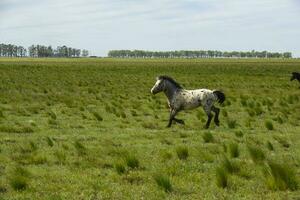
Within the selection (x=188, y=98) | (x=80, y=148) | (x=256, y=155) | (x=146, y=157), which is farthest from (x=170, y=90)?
(x=256, y=155)

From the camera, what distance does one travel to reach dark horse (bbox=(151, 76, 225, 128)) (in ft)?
57.3

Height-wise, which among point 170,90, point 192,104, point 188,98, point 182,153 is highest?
point 170,90

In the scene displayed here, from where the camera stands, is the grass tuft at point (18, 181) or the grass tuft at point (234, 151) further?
the grass tuft at point (234, 151)

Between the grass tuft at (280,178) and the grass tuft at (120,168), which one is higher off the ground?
the grass tuft at (280,178)

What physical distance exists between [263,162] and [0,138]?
7.67 m

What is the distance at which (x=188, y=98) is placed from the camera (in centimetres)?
1766

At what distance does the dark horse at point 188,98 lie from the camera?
57.3 ft

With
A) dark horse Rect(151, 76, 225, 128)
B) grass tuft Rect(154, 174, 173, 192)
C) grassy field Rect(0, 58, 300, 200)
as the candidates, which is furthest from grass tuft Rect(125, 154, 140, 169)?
dark horse Rect(151, 76, 225, 128)

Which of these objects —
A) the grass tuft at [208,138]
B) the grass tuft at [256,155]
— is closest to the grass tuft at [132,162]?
the grass tuft at [256,155]

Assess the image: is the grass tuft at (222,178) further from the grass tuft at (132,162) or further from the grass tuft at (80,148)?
the grass tuft at (80,148)

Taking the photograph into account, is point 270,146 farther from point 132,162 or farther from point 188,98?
point 188,98

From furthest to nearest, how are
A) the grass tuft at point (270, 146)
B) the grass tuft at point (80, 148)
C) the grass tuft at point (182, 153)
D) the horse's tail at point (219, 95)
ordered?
1. the horse's tail at point (219, 95)
2. the grass tuft at point (270, 146)
3. the grass tuft at point (80, 148)
4. the grass tuft at point (182, 153)

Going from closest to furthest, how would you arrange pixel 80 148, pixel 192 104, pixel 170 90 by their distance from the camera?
pixel 80 148
pixel 192 104
pixel 170 90

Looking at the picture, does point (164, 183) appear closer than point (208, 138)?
Yes
